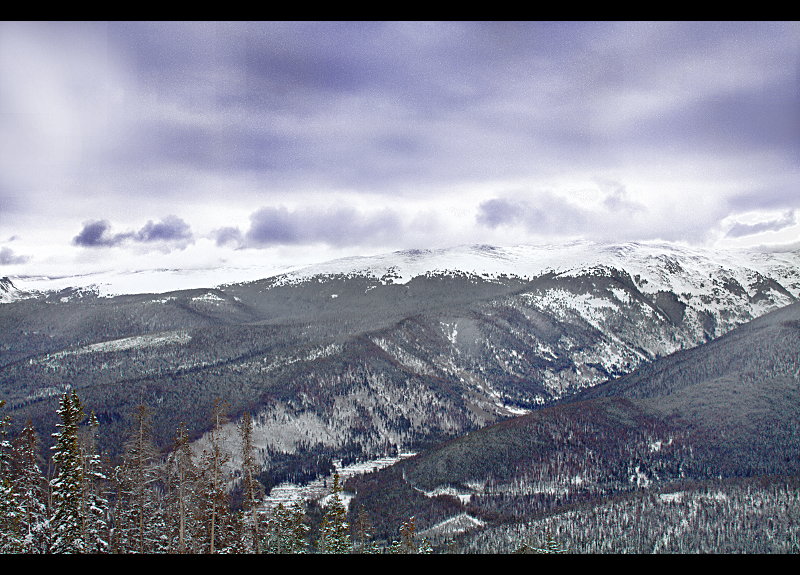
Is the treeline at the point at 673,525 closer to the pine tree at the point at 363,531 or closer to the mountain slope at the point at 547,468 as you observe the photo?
the mountain slope at the point at 547,468

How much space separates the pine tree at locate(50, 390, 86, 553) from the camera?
2725 centimetres

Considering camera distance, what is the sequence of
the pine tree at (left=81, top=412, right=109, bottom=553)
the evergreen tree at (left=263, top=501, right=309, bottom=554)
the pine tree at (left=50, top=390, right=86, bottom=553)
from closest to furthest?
the pine tree at (left=50, top=390, right=86, bottom=553)
the pine tree at (left=81, top=412, right=109, bottom=553)
the evergreen tree at (left=263, top=501, right=309, bottom=554)

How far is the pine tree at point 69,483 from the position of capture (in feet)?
89.4

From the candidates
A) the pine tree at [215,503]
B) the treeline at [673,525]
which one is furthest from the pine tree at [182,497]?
the treeline at [673,525]

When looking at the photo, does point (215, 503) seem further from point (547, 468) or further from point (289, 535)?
point (547, 468)

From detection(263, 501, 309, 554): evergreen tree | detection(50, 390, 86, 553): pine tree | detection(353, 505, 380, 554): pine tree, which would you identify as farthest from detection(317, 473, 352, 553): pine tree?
detection(50, 390, 86, 553): pine tree

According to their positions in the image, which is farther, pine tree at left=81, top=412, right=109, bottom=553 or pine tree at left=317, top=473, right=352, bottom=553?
pine tree at left=317, top=473, right=352, bottom=553

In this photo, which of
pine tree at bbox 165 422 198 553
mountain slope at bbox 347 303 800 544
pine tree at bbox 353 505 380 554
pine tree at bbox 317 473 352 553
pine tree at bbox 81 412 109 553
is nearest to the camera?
pine tree at bbox 81 412 109 553

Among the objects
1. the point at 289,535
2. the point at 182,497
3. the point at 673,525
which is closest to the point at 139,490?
the point at 182,497

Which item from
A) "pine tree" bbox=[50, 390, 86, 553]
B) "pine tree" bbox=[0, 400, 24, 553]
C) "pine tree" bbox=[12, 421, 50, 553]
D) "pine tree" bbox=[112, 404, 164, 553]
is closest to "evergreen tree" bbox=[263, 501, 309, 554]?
"pine tree" bbox=[112, 404, 164, 553]

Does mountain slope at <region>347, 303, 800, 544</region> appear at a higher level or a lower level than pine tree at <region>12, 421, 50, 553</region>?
lower

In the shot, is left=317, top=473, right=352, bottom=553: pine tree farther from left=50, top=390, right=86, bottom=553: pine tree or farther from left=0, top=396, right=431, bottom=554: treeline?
left=50, top=390, right=86, bottom=553: pine tree

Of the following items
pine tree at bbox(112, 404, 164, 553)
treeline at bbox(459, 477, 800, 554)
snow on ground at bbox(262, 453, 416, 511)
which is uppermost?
pine tree at bbox(112, 404, 164, 553)
